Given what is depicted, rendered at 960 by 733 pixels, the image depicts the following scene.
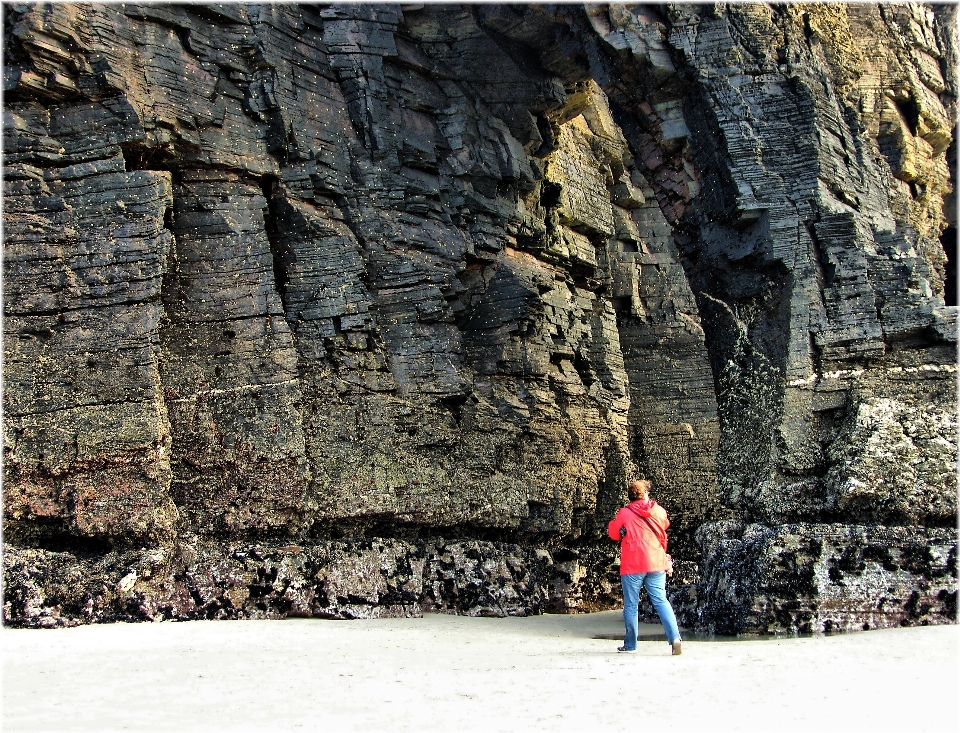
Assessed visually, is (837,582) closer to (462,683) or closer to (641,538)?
(641,538)

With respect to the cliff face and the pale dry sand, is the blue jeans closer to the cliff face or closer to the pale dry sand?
the pale dry sand

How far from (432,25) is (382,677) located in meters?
10.9

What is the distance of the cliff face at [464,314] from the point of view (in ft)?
33.7

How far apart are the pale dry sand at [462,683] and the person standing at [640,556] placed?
39 cm

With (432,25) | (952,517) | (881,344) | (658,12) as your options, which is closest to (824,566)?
(952,517)

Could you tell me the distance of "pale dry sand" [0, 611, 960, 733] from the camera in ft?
16.9

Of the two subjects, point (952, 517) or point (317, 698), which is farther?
point (952, 517)

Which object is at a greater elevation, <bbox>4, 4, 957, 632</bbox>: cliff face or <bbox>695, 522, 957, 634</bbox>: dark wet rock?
A: <bbox>4, 4, 957, 632</bbox>: cliff face

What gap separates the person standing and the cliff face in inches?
62.4

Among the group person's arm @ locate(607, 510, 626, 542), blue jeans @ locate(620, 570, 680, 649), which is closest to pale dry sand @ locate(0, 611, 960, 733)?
blue jeans @ locate(620, 570, 680, 649)

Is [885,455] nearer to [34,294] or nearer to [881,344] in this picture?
[881,344]

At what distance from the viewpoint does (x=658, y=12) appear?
13680 mm

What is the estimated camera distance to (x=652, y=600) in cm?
763

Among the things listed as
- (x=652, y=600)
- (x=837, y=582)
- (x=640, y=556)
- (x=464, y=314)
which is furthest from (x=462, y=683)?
(x=464, y=314)
